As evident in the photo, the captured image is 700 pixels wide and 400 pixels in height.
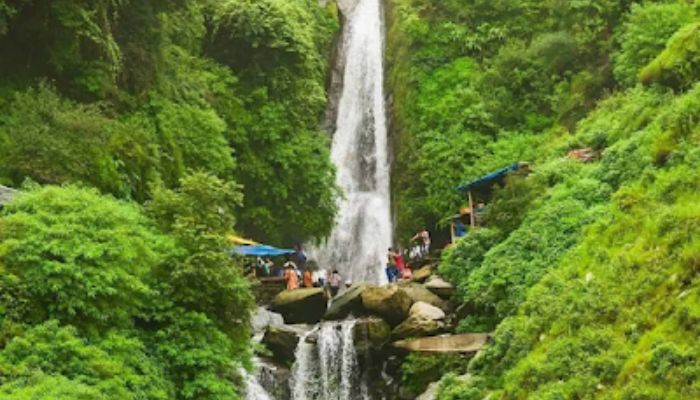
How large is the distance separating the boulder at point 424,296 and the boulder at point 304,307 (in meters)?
3.10

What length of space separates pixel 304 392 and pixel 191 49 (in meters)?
15.3

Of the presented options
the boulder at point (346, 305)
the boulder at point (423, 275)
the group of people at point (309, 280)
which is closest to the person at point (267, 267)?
the group of people at point (309, 280)

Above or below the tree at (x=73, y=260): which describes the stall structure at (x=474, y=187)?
above

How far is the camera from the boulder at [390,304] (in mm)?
23109

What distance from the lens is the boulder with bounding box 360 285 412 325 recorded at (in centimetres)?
2311

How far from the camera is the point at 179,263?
1694 cm

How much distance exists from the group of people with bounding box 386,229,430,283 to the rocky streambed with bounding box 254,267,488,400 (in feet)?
17.5

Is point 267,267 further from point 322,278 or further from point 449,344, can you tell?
point 449,344

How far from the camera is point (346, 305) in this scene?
24.3 m

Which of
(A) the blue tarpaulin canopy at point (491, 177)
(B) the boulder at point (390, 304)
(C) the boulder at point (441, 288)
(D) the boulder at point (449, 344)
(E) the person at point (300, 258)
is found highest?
(A) the blue tarpaulin canopy at point (491, 177)

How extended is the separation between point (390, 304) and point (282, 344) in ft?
9.75

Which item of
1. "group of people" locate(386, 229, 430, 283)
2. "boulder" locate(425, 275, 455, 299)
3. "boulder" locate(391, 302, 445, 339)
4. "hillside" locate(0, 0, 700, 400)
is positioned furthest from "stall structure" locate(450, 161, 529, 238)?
"boulder" locate(391, 302, 445, 339)

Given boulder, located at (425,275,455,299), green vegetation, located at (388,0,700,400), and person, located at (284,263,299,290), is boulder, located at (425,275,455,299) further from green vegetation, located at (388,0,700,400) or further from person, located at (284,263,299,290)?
person, located at (284,263,299,290)

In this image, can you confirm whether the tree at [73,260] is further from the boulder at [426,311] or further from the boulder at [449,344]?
the boulder at [426,311]
